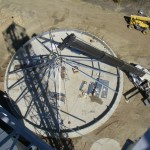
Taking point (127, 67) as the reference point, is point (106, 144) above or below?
below

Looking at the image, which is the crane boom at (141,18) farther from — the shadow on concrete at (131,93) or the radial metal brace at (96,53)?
the shadow on concrete at (131,93)

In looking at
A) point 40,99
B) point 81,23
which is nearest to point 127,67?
point 40,99

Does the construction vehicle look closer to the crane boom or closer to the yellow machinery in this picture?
the yellow machinery

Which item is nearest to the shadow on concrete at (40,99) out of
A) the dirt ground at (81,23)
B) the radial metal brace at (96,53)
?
the dirt ground at (81,23)

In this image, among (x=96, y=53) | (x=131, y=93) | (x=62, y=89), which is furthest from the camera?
(x=62, y=89)

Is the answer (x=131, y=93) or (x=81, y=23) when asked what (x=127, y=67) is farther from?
(x=81, y=23)

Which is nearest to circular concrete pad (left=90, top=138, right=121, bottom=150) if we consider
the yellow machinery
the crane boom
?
the yellow machinery

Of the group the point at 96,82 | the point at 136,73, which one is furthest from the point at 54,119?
the point at 136,73

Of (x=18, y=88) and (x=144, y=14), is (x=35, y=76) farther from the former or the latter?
(x=144, y=14)
